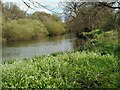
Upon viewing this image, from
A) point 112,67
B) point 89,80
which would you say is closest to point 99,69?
point 112,67

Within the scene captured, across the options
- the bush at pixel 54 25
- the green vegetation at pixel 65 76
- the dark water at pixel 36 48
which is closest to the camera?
the green vegetation at pixel 65 76

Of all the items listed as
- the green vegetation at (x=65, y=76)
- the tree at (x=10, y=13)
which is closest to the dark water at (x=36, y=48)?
the green vegetation at (x=65, y=76)

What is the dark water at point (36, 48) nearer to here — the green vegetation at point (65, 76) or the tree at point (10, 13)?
the green vegetation at point (65, 76)

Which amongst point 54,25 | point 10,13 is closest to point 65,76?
point 10,13

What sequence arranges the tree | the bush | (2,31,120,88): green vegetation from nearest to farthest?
the tree, (2,31,120,88): green vegetation, the bush

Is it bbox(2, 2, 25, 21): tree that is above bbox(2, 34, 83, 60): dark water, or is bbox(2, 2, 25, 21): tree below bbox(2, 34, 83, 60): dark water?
above

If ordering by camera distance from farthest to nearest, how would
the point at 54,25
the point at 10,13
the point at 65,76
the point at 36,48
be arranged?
the point at 36,48, the point at 54,25, the point at 65,76, the point at 10,13

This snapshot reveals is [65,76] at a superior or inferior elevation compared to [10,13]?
inferior

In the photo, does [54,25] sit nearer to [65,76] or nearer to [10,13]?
[65,76]

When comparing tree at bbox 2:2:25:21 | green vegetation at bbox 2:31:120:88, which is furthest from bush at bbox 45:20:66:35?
tree at bbox 2:2:25:21

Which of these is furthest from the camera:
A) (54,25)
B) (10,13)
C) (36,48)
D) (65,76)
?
(36,48)

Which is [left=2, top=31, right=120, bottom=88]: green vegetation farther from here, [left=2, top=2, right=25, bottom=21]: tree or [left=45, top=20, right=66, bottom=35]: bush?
[left=2, top=2, right=25, bottom=21]: tree

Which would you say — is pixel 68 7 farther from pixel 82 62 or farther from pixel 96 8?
pixel 82 62

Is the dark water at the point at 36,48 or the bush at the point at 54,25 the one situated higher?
the bush at the point at 54,25
